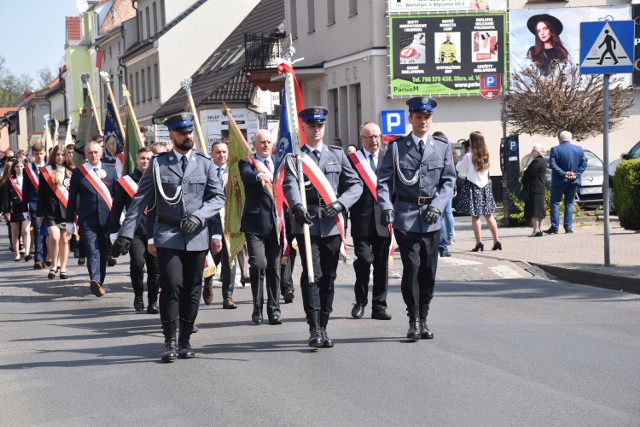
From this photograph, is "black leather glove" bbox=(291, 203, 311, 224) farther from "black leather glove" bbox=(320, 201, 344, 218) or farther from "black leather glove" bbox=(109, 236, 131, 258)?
"black leather glove" bbox=(109, 236, 131, 258)

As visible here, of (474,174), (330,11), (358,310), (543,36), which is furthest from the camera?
(330,11)

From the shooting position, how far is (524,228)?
23250 mm

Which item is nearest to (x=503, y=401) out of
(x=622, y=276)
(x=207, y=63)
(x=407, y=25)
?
(x=622, y=276)

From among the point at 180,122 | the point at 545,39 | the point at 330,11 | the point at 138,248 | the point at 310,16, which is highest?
the point at 310,16

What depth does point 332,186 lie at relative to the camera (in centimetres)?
1030

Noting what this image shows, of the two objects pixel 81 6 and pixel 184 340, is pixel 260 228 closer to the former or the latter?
pixel 184 340

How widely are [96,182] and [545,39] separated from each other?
2353 centimetres

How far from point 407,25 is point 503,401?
28933 millimetres

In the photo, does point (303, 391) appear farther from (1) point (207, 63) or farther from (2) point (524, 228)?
(1) point (207, 63)

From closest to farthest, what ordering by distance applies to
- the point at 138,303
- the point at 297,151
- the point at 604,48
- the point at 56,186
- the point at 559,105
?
1. the point at 297,151
2. the point at 138,303
3. the point at 604,48
4. the point at 56,186
5. the point at 559,105

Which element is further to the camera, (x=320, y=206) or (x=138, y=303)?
(x=138, y=303)

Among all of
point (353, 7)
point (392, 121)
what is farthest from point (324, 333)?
point (353, 7)

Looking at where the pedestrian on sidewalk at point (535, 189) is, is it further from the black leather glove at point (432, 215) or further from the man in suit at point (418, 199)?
the black leather glove at point (432, 215)

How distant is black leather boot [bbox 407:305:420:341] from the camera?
10062 mm
